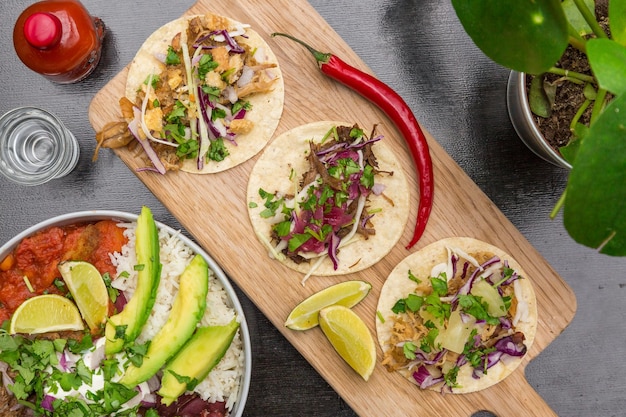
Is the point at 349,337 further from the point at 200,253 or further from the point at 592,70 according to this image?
the point at 592,70

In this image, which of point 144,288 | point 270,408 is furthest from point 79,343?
point 270,408

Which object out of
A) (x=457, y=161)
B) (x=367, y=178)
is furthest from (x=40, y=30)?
(x=457, y=161)

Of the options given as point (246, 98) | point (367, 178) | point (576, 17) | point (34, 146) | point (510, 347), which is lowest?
point (510, 347)

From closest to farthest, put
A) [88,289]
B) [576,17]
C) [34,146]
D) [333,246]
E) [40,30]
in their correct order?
1. [576,17]
2. [40,30]
3. [88,289]
4. [333,246]
5. [34,146]

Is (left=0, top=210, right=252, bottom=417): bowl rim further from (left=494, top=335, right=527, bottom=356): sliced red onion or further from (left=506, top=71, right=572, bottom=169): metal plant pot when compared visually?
(left=506, top=71, right=572, bottom=169): metal plant pot

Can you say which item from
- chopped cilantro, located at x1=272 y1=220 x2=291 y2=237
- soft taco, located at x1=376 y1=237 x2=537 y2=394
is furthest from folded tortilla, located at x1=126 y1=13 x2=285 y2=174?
soft taco, located at x1=376 y1=237 x2=537 y2=394

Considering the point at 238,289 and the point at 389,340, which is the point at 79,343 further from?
the point at 389,340
